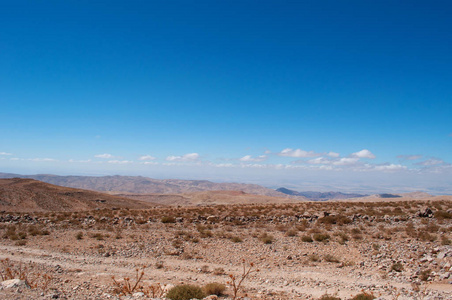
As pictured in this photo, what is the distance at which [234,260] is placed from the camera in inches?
500

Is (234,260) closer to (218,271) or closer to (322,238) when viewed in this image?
(218,271)

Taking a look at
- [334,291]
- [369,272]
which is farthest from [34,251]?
[369,272]

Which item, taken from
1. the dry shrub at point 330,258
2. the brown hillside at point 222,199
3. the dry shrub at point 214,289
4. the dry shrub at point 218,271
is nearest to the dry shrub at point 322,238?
the dry shrub at point 330,258

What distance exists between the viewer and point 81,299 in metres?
6.57

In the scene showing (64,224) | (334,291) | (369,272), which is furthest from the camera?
(64,224)

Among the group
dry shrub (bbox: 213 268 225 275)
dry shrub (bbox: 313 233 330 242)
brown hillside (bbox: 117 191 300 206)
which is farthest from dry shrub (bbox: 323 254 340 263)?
brown hillside (bbox: 117 191 300 206)

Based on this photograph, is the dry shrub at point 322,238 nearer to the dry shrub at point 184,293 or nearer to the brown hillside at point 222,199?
the dry shrub at point 184,293

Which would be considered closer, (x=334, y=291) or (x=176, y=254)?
(x=334, y=291)

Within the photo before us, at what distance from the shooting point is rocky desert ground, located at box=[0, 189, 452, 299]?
27.9 ft

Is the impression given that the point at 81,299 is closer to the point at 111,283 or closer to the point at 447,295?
the point at 111,283

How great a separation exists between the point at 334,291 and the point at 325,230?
10.4 metres

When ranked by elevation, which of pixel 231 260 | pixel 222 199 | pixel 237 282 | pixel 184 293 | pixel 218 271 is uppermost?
pixel 184 293

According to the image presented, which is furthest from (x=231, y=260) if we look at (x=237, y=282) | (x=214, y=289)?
(x=214, y=289)

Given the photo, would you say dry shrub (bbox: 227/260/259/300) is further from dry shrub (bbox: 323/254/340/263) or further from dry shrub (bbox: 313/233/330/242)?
dry shrub (bbox: 313/233/330/242)
